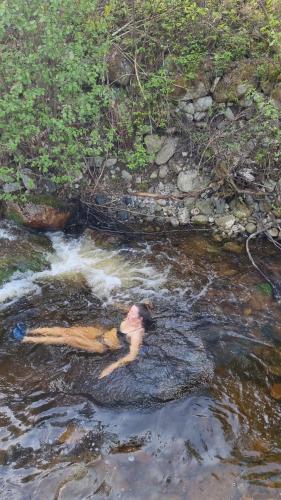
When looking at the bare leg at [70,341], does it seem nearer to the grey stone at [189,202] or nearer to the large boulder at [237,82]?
the grey stone at [189,202]

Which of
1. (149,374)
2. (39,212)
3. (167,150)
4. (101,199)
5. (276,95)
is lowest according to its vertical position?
(149,374)

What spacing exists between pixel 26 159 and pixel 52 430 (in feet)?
16.7

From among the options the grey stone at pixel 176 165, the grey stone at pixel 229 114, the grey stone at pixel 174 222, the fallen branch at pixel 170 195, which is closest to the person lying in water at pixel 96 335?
the grey stone at pixel 174 222

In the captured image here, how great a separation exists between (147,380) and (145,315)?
3.73 feet

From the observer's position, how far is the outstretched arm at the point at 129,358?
5527 mm

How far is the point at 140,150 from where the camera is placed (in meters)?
8.33

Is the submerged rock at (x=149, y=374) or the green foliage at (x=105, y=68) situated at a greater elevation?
the green foliage at (x=105, y=68)

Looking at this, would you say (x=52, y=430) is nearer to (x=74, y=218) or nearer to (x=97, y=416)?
(x=97, y=416)

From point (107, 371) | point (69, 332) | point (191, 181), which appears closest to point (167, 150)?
point (191, 181)

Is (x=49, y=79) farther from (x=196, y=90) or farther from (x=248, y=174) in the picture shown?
(x=248, y=174)

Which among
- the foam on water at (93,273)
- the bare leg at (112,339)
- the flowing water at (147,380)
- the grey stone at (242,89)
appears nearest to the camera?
the flowing water at (147,380)

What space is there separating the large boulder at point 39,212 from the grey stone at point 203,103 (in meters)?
3.38

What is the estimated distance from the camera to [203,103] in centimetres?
840

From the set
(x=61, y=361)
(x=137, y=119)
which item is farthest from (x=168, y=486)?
(x=137, y=119)
